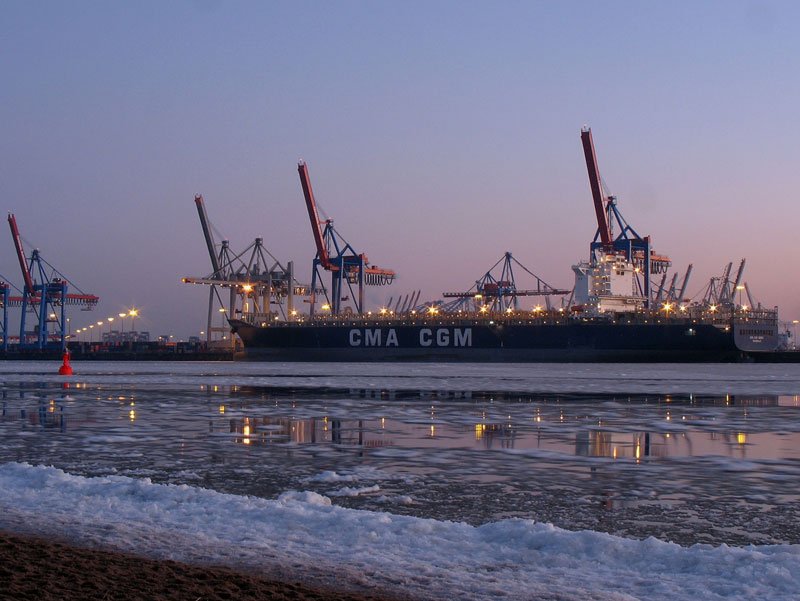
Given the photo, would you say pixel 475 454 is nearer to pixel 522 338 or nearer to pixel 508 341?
pixel 522 338

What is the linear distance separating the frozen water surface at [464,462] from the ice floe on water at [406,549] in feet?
0.16

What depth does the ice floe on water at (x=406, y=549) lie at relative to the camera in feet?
17.2

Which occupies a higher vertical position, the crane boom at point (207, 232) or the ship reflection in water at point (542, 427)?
the crane boom at point (207, 232)

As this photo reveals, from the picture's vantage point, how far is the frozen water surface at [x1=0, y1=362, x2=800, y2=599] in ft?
23.0

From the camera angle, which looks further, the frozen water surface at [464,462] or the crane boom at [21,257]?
the crane boom at [21,257]

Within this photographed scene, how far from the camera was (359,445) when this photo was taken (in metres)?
12.4

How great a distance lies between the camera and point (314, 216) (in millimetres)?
113562

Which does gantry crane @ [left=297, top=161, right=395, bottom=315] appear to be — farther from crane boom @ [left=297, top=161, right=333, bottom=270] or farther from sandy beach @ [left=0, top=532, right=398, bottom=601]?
sandy beach @ [left=0, top=532, right=398, bottom=601]

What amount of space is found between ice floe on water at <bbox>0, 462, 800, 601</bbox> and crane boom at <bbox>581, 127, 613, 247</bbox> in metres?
96.2

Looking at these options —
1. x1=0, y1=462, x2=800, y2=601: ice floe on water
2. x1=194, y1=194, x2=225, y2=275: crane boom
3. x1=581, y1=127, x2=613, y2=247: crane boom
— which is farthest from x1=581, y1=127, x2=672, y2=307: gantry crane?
x1=0, y1=462, x2=800, y2=601: ice floe on water

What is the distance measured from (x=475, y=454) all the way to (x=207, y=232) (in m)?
116

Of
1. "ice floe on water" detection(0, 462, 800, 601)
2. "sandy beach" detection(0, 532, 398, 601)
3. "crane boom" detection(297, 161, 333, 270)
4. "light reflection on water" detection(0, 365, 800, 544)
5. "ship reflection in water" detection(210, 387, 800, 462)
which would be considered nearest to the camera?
"sandy beach" detection(0, 532, 398, 601)

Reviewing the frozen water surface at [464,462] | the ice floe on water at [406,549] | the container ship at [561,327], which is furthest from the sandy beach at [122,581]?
the container ship at [561,327]

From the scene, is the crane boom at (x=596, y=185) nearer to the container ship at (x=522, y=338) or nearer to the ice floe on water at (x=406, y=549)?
the container ship at (x=522, y=338)
